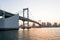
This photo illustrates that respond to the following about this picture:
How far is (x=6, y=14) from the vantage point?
159 ft

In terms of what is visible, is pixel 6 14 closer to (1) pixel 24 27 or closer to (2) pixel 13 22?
(2) pixel 13 22

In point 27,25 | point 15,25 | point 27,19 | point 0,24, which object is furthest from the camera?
point 27,25

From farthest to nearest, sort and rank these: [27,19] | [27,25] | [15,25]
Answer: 1. [27,25]
2. [27,19]
3. [15,25]

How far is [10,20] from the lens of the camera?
47.0 m

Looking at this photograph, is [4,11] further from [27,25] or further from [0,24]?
[27,25]

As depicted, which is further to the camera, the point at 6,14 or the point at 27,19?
the point at 27,19

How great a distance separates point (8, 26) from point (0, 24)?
2.63 meters

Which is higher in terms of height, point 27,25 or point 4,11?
point 4,11

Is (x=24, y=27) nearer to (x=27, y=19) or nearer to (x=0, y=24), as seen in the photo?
(x=27, y=19)

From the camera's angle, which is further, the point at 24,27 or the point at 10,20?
the point at 24,27

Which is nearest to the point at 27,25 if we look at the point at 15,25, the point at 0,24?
the point at 15,25

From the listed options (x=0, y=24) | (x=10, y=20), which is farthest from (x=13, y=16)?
(x=0, y=24)

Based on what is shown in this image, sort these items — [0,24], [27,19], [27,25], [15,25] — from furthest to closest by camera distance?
[27,25] < [27,19] < [15,25] < [0,24]

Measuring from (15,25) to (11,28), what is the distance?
1651 millimetres
